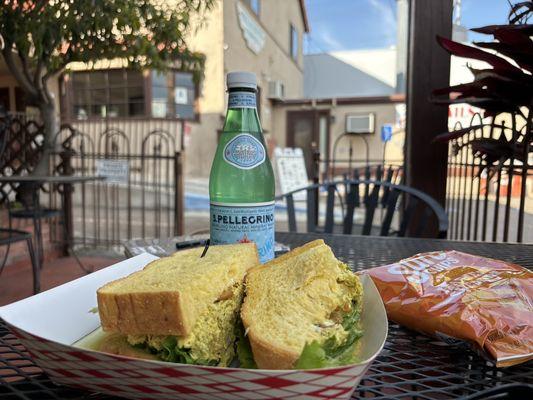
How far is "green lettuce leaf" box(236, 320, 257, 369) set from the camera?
47cm

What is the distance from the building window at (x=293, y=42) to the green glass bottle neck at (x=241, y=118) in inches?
669

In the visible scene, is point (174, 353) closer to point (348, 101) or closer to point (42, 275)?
point (42, 275)

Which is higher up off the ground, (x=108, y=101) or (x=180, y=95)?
(x=180, y=95)

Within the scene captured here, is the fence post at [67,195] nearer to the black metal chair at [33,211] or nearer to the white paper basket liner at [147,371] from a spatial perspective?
the black metal chair at [33,211]

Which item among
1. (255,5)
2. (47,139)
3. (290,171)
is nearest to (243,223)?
(47,139)

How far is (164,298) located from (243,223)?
31cm

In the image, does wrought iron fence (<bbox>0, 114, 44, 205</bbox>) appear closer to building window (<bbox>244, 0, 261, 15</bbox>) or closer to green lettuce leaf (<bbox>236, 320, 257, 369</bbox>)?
green lettuce leaf (<bbox>236, 320, 257, 369</bbox>)

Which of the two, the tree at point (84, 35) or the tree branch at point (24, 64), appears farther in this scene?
the tree branch at point (24, 64)

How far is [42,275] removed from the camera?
141 inches

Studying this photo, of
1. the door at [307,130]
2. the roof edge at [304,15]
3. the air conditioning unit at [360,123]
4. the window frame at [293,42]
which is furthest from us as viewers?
the roof edge at [304,15]

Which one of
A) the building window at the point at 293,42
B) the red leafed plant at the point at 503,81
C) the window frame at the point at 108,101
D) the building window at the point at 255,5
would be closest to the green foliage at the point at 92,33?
the red leafed plant at the point at 503,81

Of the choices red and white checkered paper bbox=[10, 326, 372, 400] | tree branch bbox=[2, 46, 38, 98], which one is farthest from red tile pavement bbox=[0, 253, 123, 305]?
red and white checkered paper bbox=[10, 326, 372, 400]

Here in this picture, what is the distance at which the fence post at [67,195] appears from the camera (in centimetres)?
416

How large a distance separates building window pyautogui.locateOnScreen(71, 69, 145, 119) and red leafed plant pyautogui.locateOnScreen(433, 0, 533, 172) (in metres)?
8.78
